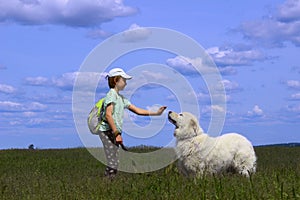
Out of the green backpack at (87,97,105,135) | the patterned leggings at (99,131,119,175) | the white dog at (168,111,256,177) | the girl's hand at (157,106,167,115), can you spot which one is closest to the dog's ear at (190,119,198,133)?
the white dog at (168,111,256,177)

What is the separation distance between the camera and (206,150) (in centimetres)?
1089

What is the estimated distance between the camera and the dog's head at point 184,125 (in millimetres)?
10719

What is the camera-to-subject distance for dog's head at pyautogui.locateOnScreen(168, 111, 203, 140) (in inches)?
422

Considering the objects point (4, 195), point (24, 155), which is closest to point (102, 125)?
point (4, 195)

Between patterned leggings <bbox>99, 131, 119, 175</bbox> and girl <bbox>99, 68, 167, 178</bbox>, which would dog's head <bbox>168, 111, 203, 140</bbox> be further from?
patterned leggings <bbox>99, 131, 119, 175</bbox>

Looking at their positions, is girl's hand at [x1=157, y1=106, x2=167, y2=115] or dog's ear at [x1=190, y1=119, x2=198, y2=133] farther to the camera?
dog's ear at [x1=190, y1=119, x2=198, y2=133]

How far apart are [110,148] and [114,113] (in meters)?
0.62

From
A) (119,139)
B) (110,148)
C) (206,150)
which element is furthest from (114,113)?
(206,150)

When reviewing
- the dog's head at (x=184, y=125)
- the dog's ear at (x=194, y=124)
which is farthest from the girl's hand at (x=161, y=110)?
the dog's ear at (x=194, y=124)

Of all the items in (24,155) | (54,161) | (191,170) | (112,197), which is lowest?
(112,197)

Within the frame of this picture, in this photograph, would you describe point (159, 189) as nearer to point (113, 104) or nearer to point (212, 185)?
point (212, 185)

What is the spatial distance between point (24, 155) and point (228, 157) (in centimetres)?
1403

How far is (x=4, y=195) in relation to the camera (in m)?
7.97

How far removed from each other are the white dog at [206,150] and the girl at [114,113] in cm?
148
